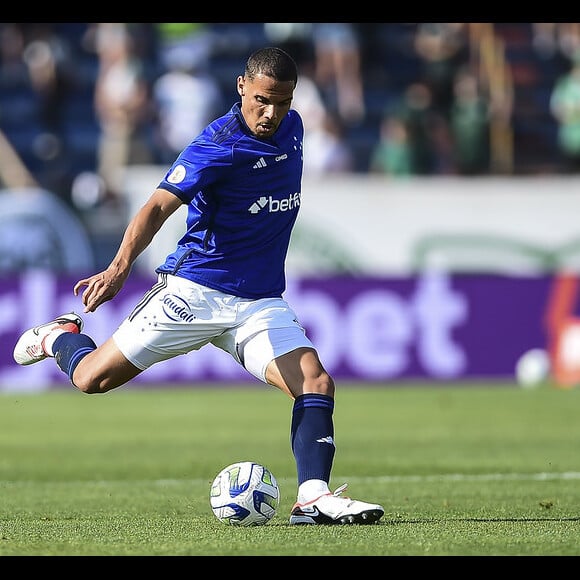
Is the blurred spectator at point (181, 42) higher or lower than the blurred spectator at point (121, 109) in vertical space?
higher

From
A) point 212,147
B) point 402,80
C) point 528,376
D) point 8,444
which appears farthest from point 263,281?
point 402,80

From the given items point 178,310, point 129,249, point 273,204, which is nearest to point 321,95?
point 273,204

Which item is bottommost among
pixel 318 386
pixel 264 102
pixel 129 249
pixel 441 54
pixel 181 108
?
pixel 318 386

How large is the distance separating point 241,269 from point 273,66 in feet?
3.66

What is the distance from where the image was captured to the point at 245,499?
6.74 m

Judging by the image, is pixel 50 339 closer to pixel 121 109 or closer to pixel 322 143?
pixel 322 143

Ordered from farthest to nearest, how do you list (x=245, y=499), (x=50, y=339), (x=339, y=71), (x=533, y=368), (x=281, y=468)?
(x=339, y=71) < (x=533, y=368) < (x=281, y=468) < (x=50, y=339) < (x=245, y=499)

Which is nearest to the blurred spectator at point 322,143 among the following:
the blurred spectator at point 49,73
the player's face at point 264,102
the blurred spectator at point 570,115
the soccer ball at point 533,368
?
the blurred spectator at point 570,115

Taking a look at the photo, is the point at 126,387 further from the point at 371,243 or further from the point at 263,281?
the point at 263,281

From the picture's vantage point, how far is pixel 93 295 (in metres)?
6.67

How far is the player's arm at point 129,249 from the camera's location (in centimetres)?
668

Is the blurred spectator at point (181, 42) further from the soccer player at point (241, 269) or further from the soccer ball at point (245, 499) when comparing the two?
the soccer ball at point (245, 499)

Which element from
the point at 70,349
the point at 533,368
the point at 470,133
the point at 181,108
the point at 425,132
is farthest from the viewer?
the point at 470,133
